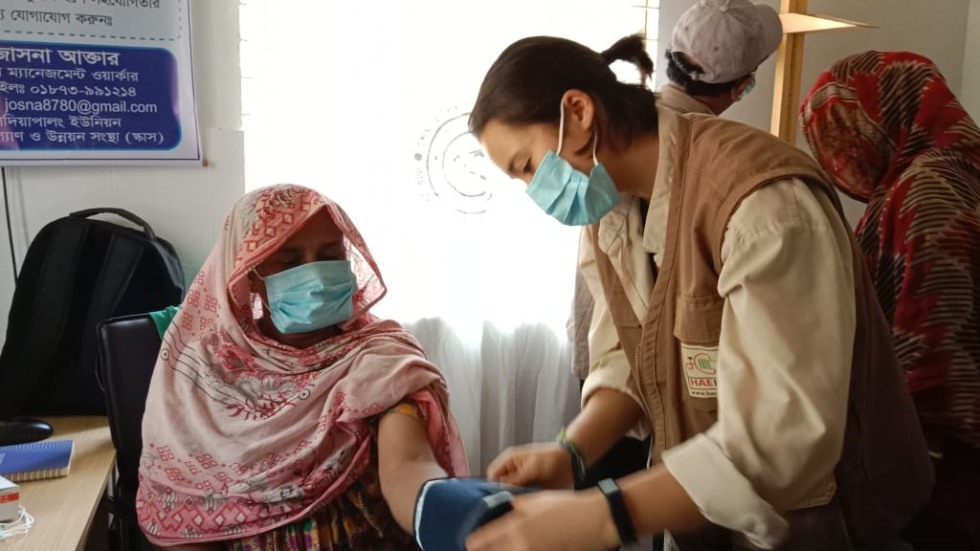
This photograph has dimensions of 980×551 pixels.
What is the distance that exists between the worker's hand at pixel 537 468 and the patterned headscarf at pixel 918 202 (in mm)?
672

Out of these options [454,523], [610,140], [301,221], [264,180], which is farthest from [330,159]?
[454,523]

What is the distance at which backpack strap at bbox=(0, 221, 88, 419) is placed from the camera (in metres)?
2.01

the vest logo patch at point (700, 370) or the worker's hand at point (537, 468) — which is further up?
the vest logo patch at point (700, 370)

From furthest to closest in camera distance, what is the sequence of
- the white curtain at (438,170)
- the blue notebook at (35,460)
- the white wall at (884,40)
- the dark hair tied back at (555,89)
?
the white wall at (884,40)
the white curtain at (438,170)
the blue notebook at (35,460)
the dark hair tied back at (555,89)

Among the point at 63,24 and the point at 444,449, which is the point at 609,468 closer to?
the point at 444,449

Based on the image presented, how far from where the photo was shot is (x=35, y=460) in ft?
5.44

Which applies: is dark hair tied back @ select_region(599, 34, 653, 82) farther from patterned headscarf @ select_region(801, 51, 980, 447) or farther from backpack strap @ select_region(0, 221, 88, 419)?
backpack strap @ select_region(0, 221, 88, 419)

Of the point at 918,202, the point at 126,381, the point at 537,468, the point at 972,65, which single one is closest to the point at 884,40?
the point at 972,65

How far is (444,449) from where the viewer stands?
1.70m

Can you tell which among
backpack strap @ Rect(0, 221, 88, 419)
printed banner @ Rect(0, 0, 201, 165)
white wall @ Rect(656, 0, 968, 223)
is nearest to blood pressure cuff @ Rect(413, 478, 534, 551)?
backpack strap @ Rect(0, 221, 88, 419)

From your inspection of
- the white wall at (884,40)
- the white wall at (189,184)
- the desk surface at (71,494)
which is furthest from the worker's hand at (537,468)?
the white wall at (884,40)

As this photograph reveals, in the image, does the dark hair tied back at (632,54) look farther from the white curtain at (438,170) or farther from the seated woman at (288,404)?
the white curtain at (438,170)

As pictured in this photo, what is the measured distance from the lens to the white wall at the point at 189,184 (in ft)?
7.13

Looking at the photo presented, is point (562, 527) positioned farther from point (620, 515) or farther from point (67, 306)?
point (67, 306)
